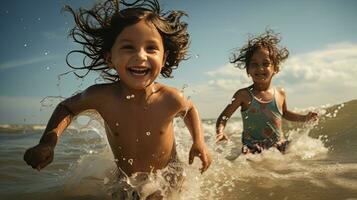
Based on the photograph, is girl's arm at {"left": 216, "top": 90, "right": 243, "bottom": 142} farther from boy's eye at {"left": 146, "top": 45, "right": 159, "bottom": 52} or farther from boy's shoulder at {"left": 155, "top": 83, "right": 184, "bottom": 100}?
boy's eye at {"left": 146, "top": 45, "right": 159, "bottom": 52}

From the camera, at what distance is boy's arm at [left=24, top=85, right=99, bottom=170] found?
229 cm

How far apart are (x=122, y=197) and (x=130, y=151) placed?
1.30 feet

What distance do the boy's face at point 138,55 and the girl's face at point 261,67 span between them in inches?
119

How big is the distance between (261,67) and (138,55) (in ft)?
11.1

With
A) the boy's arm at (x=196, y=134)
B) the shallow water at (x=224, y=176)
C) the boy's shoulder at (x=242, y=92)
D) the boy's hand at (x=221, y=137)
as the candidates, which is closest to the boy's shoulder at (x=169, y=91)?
the boy's arm at (x=196, y=134)

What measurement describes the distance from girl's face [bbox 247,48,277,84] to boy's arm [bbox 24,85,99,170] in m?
3.34

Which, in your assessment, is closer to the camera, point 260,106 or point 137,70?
point 137,70

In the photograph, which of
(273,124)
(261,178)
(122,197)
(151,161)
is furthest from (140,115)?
(273,124)

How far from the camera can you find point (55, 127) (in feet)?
8.92

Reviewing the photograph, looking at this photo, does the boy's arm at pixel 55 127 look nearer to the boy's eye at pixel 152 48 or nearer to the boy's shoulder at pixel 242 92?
the boy's eye at pixel 152 48

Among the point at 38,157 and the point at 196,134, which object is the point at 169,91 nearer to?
the point at 196,134

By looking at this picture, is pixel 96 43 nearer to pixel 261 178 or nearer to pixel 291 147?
pixel 261 178

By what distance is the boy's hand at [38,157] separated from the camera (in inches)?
89.8

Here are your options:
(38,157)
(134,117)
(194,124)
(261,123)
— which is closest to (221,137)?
(261,123)
